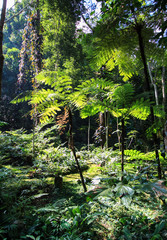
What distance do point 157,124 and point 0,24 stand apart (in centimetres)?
299

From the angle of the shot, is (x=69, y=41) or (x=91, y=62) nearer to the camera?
(x=91, y=62)

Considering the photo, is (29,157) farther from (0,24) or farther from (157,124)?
(157,124)

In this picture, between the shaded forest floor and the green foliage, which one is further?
the green foliage

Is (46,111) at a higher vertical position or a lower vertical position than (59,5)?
lower

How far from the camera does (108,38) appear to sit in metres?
1.68

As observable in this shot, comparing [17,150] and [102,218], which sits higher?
[17,150]

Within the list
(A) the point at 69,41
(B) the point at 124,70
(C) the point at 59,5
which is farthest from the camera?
(A) the point at 69,41

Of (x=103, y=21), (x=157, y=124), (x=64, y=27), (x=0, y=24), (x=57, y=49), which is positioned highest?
(x=64, y=27)

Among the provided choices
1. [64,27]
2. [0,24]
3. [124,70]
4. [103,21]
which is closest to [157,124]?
[124,70]

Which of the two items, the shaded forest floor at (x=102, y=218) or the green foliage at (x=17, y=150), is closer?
the shaded forest floor at (x=102, y=218)

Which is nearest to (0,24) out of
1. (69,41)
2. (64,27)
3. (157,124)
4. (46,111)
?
(46,111)

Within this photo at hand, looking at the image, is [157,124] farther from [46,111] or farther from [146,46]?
[46,111]

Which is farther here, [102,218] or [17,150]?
[17,150]

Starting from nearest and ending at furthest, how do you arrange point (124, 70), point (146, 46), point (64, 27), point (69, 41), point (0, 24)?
point (146, 46)
point (124, 70)
point (0, 24)
point (64, 27)
point (69, 41)
